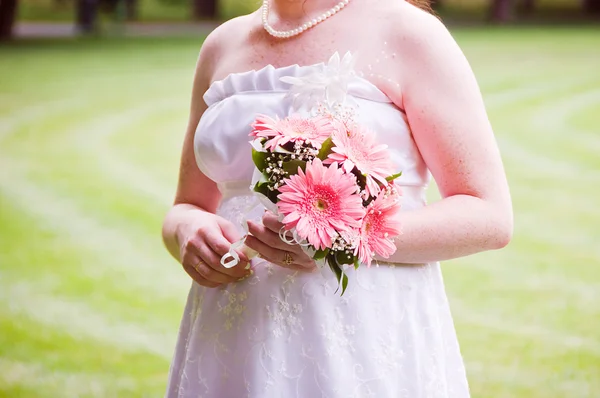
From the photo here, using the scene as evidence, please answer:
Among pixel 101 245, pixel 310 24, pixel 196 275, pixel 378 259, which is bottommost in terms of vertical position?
pixel 101 245

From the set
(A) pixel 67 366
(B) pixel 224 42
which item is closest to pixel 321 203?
(B) pixel 224 42

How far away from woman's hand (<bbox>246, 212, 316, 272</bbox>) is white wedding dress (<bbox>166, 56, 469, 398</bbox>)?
0.13m

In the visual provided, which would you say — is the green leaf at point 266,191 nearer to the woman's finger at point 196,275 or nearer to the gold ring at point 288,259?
the gold ring at point 288,259

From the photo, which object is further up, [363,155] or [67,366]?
[363,155]

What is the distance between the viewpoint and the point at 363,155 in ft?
4.59

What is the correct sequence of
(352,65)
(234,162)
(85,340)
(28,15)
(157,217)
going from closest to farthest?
(352,65), (234,162), (85,340), (157,217), (28,15)

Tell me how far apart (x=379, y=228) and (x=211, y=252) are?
359mm

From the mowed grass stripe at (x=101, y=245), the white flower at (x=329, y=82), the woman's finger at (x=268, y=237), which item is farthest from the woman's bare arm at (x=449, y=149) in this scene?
the mowed grass stripe at (x=101, y=245)

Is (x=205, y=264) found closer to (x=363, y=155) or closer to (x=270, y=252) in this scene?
Answer: (x=270, y=252)

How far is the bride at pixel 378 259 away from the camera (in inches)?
61.3

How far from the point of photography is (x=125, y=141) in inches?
390

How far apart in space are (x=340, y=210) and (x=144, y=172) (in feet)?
24.3

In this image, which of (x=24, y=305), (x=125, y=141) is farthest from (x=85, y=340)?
(x=125, y=141)

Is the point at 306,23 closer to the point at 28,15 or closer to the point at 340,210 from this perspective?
the point at 340,210
